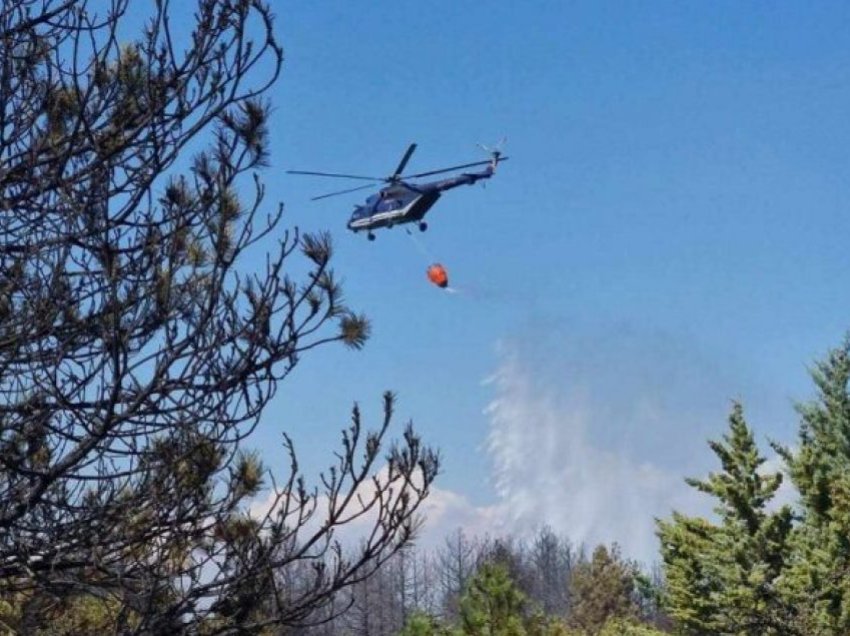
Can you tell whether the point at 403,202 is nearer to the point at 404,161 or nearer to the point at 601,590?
the point at 404,161

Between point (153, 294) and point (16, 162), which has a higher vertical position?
point (16, 162)

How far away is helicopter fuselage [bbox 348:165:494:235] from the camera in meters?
28.9

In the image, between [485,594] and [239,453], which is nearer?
[239,453]

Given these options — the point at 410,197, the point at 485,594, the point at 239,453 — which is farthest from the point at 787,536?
the point at 239,453

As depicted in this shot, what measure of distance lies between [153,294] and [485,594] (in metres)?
8.18

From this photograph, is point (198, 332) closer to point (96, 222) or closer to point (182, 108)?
point (96, 222)

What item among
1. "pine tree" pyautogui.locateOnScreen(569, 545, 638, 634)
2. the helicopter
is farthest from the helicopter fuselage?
"pine tree" pyautogui.locateOnScreen(569, 545, 638, 634)

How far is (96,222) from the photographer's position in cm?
556

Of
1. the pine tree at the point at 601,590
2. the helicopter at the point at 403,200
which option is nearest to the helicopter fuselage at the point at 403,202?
the helicopter at the point at 403,200

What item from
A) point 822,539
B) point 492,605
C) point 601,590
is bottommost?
point 492,605

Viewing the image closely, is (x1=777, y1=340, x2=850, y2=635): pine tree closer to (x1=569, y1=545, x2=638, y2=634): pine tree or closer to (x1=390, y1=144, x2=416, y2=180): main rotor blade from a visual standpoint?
(x1=390, y1=144, x2=416, y2=180): main rotor blade

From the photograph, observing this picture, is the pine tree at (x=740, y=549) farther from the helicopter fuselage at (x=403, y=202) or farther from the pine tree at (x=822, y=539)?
the helicopter fuselage at (x=403, y=202)

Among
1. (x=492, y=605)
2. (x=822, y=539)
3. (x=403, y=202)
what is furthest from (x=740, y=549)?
(x=403, y=202)

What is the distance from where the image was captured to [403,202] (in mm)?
29578
